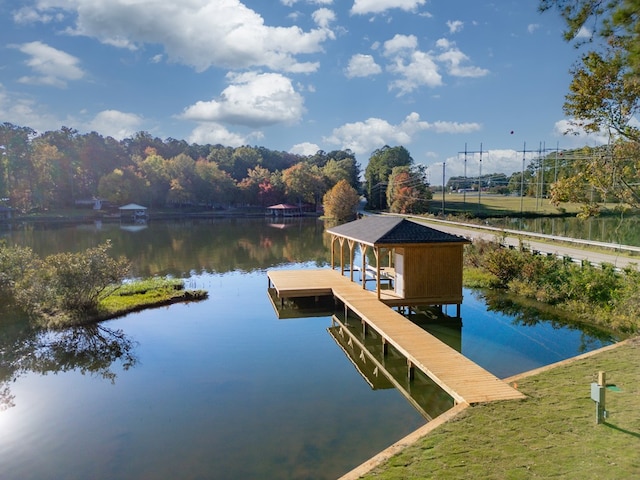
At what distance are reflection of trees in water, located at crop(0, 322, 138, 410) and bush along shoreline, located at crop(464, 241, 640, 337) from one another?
39.7 feet

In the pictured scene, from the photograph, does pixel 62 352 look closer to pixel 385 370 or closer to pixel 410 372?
Answer: pixel 385 370

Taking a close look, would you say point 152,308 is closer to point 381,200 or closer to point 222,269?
point 222,269

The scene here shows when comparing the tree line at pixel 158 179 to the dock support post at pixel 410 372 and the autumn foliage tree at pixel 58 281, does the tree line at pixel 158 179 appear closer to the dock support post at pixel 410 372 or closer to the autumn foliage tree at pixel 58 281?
the autumn foliage tree at pixel 58 281

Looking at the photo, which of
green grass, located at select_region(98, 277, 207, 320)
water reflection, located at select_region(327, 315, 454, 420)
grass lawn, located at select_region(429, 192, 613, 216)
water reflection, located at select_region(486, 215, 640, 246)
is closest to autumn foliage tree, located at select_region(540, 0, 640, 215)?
water reflection, located at select_region(327, 315, 454, 420)

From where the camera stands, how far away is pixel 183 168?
71.8 m

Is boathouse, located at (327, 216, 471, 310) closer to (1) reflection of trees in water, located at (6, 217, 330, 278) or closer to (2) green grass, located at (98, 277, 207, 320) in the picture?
(2) green grass, located at (98, 277, 207, 320)

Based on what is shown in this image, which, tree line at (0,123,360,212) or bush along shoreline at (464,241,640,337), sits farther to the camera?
tree line at (0,123,360,212)

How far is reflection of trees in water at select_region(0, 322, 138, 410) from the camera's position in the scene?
35.4 feet

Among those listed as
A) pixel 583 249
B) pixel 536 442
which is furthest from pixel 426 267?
pixel 583 249

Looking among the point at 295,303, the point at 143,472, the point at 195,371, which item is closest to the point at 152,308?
the point at 295,303

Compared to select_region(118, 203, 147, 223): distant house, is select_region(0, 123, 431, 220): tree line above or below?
above

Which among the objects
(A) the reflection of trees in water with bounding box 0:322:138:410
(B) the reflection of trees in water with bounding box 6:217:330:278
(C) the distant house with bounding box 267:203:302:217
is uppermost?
(C) the distant house with bounding box 267:203:302:217

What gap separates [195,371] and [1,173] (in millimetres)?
61788

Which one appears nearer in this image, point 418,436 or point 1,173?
point 418,436
